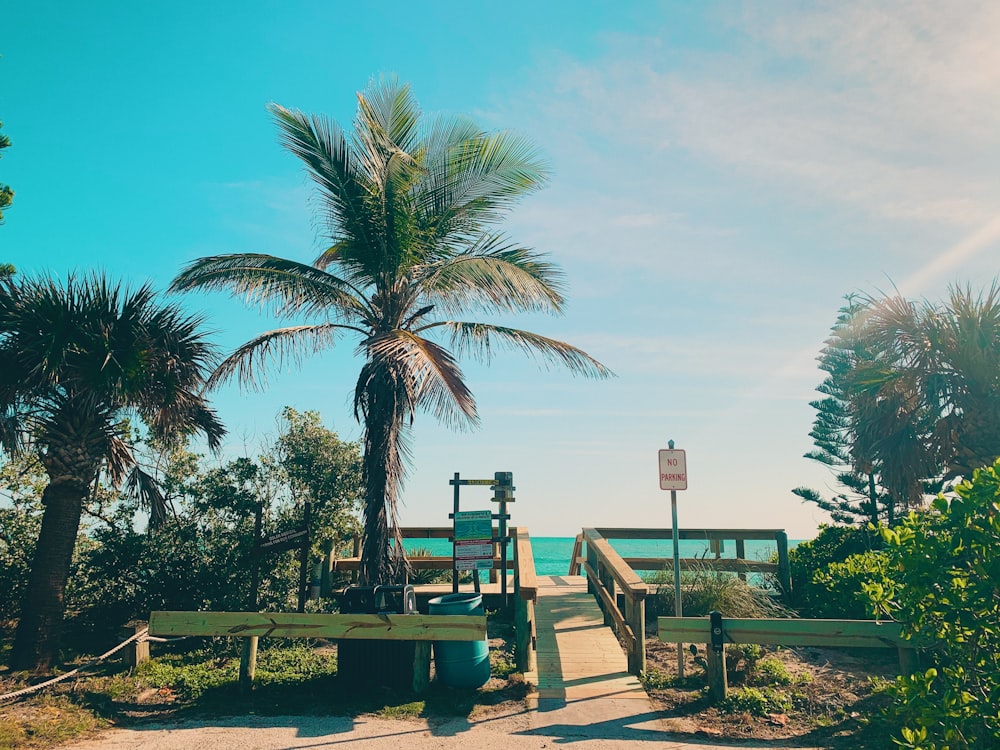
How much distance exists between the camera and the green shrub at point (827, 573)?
33.3 ft

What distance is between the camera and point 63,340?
28.8 feet

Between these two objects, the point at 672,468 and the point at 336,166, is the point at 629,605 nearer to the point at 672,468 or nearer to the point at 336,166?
the point at 672,468

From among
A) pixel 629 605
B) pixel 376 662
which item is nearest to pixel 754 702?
pixel 629 605

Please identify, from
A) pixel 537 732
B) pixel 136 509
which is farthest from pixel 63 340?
pixel 537 732

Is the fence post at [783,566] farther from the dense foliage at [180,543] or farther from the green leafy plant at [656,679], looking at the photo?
the dense foliage at [180,543]

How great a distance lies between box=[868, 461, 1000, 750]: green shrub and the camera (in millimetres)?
4402

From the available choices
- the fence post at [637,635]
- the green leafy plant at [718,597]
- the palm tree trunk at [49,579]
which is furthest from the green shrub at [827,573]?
the palm tree trunk at [49,579]

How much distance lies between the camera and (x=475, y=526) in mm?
9172

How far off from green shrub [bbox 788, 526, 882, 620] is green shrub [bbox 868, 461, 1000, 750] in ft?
17.4

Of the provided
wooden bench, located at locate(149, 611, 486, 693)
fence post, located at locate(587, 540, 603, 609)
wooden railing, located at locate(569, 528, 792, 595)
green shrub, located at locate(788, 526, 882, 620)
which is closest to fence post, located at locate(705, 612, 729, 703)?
wooden bench, located at locate(149, 611, 486, 693)

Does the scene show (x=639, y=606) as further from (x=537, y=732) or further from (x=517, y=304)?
(x=517, y=304)

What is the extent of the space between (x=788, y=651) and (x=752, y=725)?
9.97ft

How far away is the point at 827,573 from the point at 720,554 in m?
1.97

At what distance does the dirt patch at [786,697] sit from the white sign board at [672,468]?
221cm
